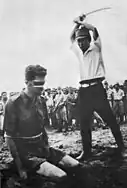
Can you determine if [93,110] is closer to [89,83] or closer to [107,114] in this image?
[107,114]

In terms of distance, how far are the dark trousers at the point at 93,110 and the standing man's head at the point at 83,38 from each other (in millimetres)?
768

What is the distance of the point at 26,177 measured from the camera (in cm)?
544

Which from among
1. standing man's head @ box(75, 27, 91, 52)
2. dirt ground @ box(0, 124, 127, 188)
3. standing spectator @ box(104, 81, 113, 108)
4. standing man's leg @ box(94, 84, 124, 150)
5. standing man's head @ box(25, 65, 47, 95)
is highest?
standing man's head @ box(75, 27, 91, 52)

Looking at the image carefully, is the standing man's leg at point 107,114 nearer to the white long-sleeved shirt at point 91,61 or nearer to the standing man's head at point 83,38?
the white long-sleeved shirt at point 91,61

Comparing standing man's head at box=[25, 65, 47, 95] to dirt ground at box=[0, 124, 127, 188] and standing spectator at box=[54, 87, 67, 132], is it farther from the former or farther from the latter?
dirt ground at box=[0, 124, 127, 188]

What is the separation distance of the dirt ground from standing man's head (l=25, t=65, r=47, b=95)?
0.81m

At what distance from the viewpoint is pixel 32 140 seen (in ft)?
18.6

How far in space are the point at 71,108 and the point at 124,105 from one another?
1063mm

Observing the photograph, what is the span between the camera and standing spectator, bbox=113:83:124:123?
19.7 feet

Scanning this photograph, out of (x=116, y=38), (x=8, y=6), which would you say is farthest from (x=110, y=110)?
(x=8, y=6)

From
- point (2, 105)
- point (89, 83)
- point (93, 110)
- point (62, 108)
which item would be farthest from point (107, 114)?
point (2, 105)

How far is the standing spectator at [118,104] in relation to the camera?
6.02 metres

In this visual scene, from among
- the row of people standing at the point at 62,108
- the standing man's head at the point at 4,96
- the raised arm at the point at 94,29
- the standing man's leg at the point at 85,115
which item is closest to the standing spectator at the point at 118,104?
the standing man's leg at the point at 85,115

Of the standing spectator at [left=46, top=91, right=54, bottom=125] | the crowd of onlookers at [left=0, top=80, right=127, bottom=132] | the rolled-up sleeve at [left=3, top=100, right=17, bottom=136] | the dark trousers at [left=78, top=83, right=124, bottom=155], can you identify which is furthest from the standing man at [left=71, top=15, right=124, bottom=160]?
the rolled-up sleeve at [left=3, top=100, right=17, bottom=136]
